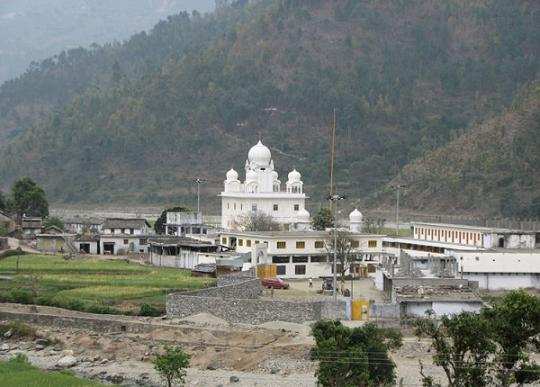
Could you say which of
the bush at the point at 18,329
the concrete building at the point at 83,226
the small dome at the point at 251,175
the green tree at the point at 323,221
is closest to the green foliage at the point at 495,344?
the bush at the point at 18,329

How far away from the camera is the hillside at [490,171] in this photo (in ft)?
324

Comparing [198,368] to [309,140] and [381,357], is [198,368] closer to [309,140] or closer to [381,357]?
[381,357]

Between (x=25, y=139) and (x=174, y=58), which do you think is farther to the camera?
(x=174, y=58)

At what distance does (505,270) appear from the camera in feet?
199

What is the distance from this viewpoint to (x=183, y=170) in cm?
12812

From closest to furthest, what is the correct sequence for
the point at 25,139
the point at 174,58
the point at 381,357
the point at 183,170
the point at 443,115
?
the point at 381,357 < the point at 183,170 < the point at 443,115 < the point at 25,139 < the point at 174,58

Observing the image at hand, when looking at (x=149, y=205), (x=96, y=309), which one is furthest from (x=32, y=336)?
(x=149, y=205)

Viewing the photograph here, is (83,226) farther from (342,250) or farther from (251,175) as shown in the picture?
(342,250)

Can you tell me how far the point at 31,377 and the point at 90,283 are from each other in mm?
18826

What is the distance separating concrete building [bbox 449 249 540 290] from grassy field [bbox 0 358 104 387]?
21651 millimetres

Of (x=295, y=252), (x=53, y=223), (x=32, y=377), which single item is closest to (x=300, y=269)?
(x=295, y=252)

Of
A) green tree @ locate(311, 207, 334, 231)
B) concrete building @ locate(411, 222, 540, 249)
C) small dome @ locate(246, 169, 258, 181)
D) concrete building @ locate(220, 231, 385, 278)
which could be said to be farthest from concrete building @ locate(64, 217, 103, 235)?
concrete building @ locate(411, 222, 540, 249)

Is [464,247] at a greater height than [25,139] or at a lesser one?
lesser

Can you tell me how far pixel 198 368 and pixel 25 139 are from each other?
10320cm
